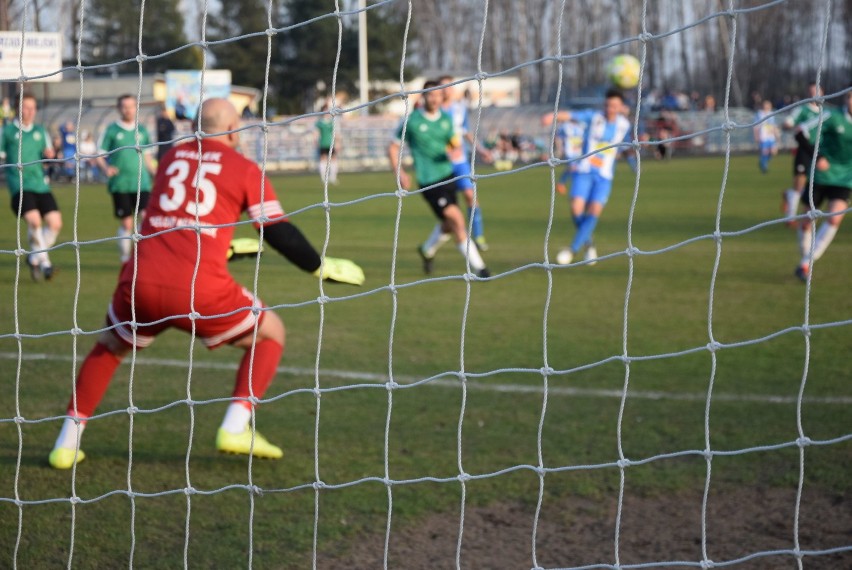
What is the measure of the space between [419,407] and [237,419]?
126 centimetres

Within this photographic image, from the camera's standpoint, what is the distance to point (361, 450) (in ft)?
16.1

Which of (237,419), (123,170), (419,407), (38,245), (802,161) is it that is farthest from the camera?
(802,161)

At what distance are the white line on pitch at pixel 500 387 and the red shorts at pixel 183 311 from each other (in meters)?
1.23

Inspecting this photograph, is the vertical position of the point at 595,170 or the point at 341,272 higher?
the point at 341,272

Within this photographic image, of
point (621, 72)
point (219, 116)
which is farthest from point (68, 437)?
point (621, 72)

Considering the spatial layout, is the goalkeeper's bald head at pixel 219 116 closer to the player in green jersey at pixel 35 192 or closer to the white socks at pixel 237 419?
the white socks at pixel 237 419

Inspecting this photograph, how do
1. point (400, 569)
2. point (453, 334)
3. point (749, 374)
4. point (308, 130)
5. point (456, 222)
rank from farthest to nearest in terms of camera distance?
point (308, 130)
point (456, 222)
point (453, 334)
point (749, 374)
point (400, 569)

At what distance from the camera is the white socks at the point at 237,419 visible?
15.0 feet

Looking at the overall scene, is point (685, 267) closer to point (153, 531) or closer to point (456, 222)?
point (456, 222)

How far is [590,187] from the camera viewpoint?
37.1 ft

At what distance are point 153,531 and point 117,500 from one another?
427 mm

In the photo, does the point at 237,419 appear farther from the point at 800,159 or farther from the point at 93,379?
the point at 800,159

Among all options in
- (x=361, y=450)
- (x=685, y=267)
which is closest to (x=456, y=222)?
(x=685, y=267)

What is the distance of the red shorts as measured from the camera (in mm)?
4395
